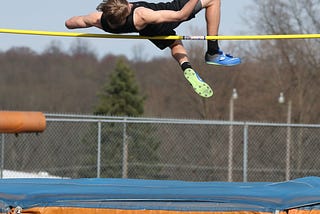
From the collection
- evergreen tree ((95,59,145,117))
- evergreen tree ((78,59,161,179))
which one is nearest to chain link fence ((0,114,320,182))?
evergreen tree ((78,59,161,179))

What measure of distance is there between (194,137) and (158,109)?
15.2 m

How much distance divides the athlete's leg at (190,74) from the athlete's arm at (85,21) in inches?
29.3

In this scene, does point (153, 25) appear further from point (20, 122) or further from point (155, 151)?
point (155, 151)

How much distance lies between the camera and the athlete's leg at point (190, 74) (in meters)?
6.25

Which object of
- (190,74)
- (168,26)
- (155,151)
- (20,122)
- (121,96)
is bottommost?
(155,151)

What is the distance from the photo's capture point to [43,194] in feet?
20.2

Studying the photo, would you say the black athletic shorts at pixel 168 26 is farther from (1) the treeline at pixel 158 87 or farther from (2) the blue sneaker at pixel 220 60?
(1) the treeline at pixel 158 87

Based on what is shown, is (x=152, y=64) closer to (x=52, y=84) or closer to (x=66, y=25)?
(x=52, y=84)

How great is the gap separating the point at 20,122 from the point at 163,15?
4.24 m

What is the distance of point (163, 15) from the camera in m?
5.98

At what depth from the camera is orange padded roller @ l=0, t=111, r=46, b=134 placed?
957 cm

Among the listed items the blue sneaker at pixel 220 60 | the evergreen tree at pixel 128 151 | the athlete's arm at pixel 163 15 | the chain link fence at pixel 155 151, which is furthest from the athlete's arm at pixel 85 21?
the chain link fence at pixel 155 151

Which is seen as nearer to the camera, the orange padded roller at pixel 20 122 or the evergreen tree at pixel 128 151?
the orange padded roller at pixel 20 122

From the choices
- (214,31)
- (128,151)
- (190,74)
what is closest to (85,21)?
(190,74)
